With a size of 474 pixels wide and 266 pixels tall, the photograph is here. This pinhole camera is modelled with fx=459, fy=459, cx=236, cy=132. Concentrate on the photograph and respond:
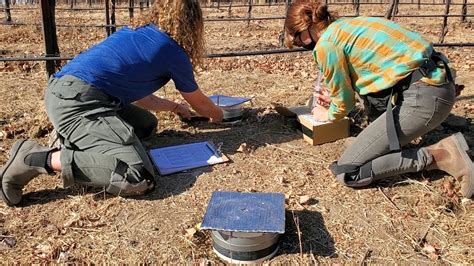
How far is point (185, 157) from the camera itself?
304 centimetres

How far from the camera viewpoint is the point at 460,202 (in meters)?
2.54

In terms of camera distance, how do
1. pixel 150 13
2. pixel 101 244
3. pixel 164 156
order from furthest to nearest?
1. pixel 164 156
2. pixel 150 13
3. pixel 101 244

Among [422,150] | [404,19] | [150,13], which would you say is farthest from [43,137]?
[404,19]

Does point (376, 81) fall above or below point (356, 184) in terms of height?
above

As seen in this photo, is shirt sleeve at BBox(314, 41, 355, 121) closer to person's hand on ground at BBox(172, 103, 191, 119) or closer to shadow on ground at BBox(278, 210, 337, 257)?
shadow on ground at BBox(278, 210, 337, 257)

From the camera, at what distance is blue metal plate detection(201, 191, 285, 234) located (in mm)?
1984

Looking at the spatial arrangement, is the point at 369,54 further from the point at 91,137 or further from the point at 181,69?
the point at 91,137

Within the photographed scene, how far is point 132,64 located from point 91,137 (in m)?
0.48

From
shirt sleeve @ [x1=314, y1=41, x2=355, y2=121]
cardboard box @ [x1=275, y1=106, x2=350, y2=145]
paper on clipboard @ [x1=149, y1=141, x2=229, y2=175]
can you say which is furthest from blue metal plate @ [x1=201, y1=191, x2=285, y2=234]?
cardboard box @ [x1=275, y1=106, x2=350, y2=145]

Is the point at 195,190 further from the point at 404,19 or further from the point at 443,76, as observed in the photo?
the point at 404,19

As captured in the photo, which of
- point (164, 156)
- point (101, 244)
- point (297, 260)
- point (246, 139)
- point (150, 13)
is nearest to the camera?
point (297, 260)

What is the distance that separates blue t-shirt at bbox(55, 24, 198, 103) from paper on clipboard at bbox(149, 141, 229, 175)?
1.50 ft

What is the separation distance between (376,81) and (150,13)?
1.42 metres

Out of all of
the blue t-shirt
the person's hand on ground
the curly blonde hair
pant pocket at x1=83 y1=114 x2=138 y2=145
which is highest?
the curly blonde hair
